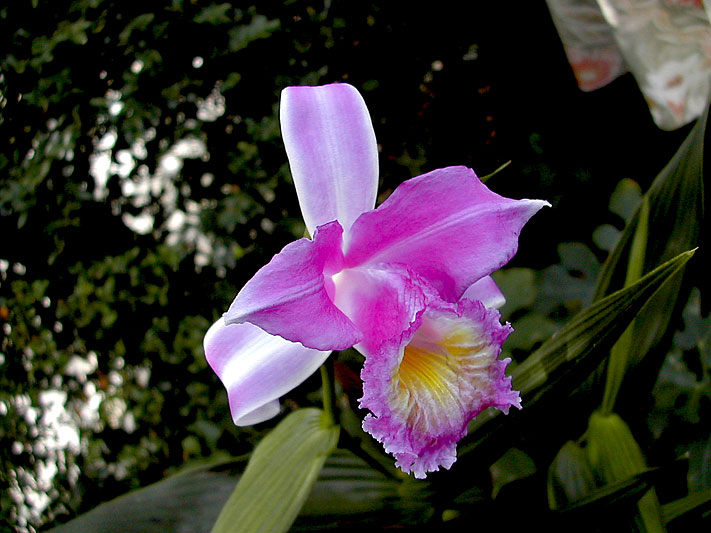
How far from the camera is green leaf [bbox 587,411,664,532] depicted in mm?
697

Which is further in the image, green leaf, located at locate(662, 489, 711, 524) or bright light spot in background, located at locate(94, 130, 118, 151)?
bright light spot in background, located at locate(94, 130, 118, 151)

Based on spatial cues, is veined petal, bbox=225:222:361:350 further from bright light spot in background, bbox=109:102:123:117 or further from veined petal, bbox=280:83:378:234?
bright light spot in background, bbox=109:102:123:117

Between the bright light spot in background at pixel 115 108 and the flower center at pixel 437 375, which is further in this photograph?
the bright light spot in background at pixel 115 108

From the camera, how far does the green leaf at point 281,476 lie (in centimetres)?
61

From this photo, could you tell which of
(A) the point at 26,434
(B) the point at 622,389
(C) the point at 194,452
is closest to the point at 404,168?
(B) the point at 622,389

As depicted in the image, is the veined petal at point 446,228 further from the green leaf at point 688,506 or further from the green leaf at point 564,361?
the green leaf at point 688,506

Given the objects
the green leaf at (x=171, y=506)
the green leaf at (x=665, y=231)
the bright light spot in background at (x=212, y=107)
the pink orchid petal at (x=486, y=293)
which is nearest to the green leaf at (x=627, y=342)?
the green leaf at (x=665, y=231)

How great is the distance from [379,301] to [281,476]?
253 mm

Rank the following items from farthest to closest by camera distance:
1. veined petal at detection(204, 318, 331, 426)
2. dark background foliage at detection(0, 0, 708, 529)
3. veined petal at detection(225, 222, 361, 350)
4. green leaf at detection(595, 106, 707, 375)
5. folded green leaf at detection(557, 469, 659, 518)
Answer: dark background foliage at detection(0, 0, 708, 529) < green leaf at detection(595, 106, 707, 375) < folded green leaf at detection(557, 469, 659, 518) < veined petal at detection(204, 318, 331, 426) < veined petal at detection(225, 222, 361, 350)

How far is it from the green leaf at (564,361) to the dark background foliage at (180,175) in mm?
279

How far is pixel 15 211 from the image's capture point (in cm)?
110

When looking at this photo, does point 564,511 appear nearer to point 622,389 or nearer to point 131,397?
point 622,389

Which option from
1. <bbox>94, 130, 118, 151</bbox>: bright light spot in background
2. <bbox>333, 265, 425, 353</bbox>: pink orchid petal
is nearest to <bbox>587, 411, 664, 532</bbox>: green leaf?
<bbox>333, 265, 425, 353</bbox>: pink orchid petal

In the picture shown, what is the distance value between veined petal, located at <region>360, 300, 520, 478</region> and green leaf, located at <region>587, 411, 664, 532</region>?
1.02 ft
